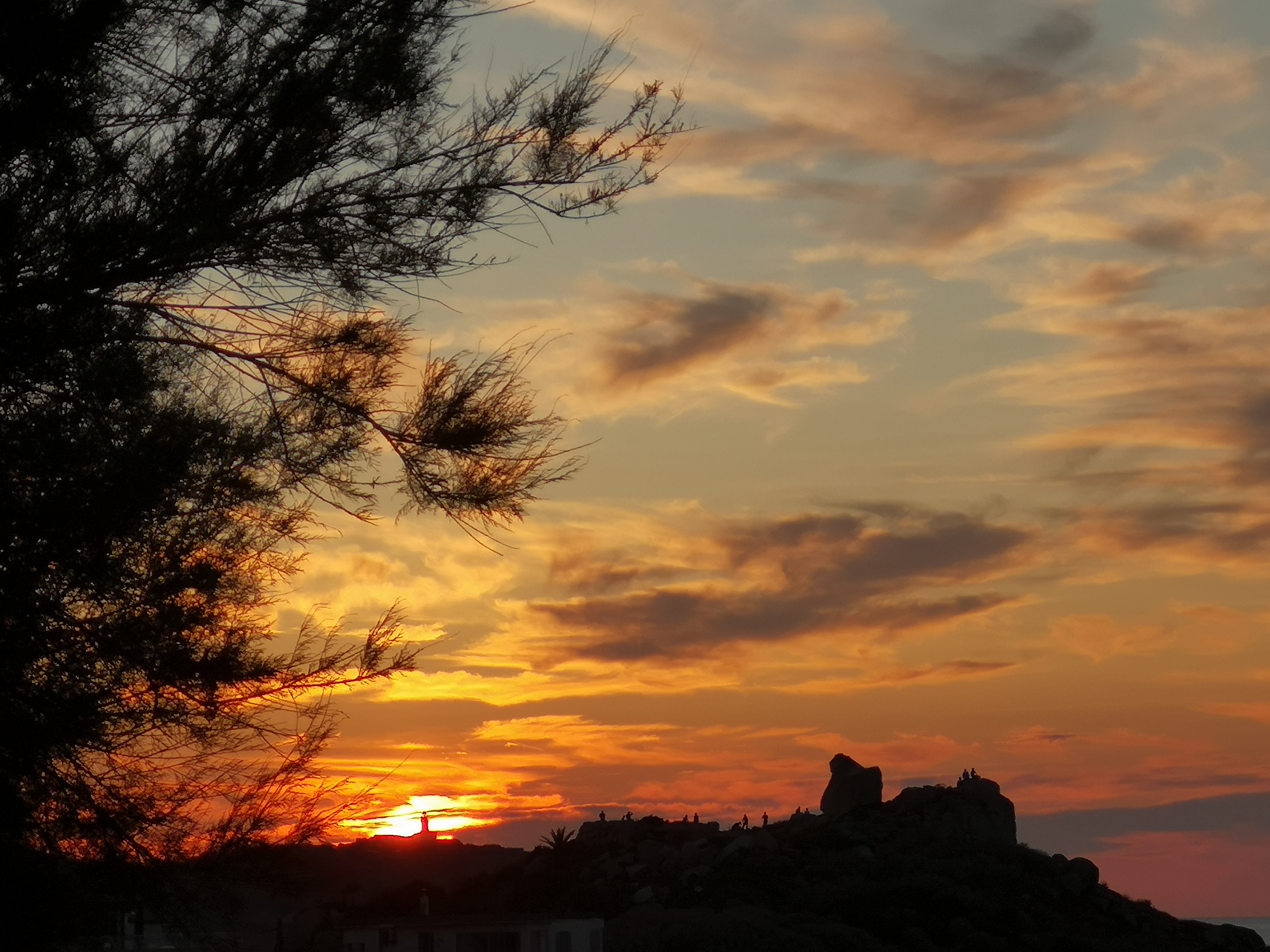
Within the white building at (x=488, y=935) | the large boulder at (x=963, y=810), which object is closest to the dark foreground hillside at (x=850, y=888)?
the large boulder at (x=963, y=810)

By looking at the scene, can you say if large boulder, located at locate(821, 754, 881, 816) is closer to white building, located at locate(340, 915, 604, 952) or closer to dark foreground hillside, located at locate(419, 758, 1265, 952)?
dark foreground hillside, located at locate(419, 758, 1265, 952)

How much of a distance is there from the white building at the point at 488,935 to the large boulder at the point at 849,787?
24.7 metres

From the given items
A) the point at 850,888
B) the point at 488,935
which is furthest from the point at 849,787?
the point at 488,935

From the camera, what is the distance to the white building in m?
31.1

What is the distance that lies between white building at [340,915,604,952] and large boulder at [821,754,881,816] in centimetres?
2470

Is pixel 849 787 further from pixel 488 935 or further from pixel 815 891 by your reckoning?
pixel 488 935

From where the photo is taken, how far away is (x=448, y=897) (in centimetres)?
5169

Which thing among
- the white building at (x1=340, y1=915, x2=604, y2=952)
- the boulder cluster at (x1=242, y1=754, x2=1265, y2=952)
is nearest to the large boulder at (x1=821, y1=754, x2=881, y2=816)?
the boulder cluster at (x1=242, y1=754, x2=1265, y2=952)

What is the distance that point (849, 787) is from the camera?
5666 cm

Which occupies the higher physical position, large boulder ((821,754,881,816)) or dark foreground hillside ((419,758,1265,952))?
large boulder ((821,754,881,816))

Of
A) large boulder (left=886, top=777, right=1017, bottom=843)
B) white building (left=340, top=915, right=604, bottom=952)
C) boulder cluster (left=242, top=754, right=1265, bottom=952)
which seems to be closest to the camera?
white building (left=340, top=915, right=604, bottom=952)

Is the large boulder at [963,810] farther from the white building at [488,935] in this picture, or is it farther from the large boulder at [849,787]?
the white building at [488,935]

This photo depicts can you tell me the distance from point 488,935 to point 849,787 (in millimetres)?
28063

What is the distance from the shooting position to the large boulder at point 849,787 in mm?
55906
